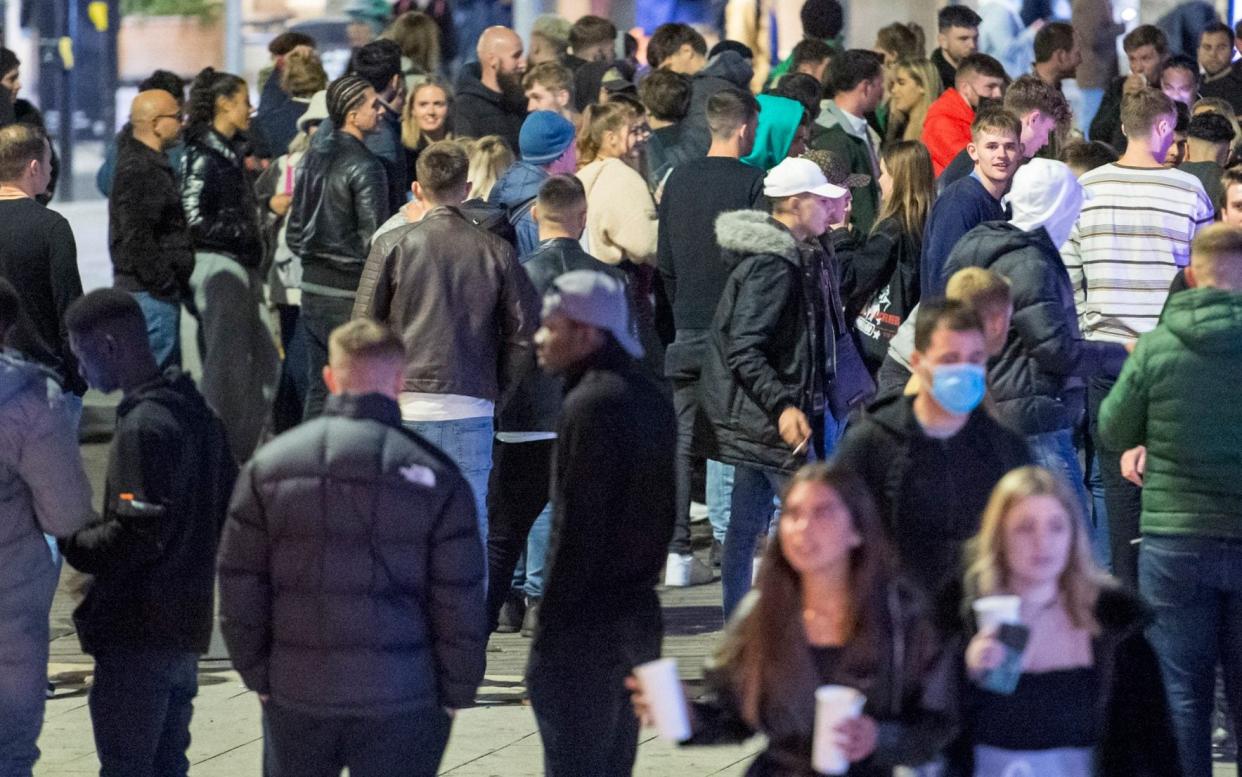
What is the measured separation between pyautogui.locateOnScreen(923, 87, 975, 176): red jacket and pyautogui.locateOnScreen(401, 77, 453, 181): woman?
2.50 meters

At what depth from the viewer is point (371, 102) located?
34.7 feet

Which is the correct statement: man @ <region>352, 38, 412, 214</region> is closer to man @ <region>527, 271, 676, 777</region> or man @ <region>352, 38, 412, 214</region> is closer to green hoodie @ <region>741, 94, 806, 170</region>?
green hoodie @ <region>741, 94, 806, 170</region>

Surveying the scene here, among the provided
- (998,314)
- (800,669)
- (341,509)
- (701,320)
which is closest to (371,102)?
(701,320)

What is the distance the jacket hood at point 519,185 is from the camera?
9992mm

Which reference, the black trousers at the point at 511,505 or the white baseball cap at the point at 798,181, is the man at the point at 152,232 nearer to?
the black trousers at the point at 511,505

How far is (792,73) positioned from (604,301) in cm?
664

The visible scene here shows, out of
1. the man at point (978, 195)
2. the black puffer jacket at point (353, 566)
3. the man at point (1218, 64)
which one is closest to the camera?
the black puffer jacket at point (353, 566)

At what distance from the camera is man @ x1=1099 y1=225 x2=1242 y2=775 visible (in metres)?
6.64

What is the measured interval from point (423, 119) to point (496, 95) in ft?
4.64

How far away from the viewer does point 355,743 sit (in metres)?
5.70

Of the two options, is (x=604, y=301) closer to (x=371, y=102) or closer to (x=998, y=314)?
(x=998, y=314)

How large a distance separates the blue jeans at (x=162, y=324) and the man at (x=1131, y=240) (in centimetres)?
440

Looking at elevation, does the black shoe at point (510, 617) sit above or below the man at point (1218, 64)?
below

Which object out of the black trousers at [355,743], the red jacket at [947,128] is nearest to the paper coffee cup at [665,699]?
the black trousers at [355,743]
